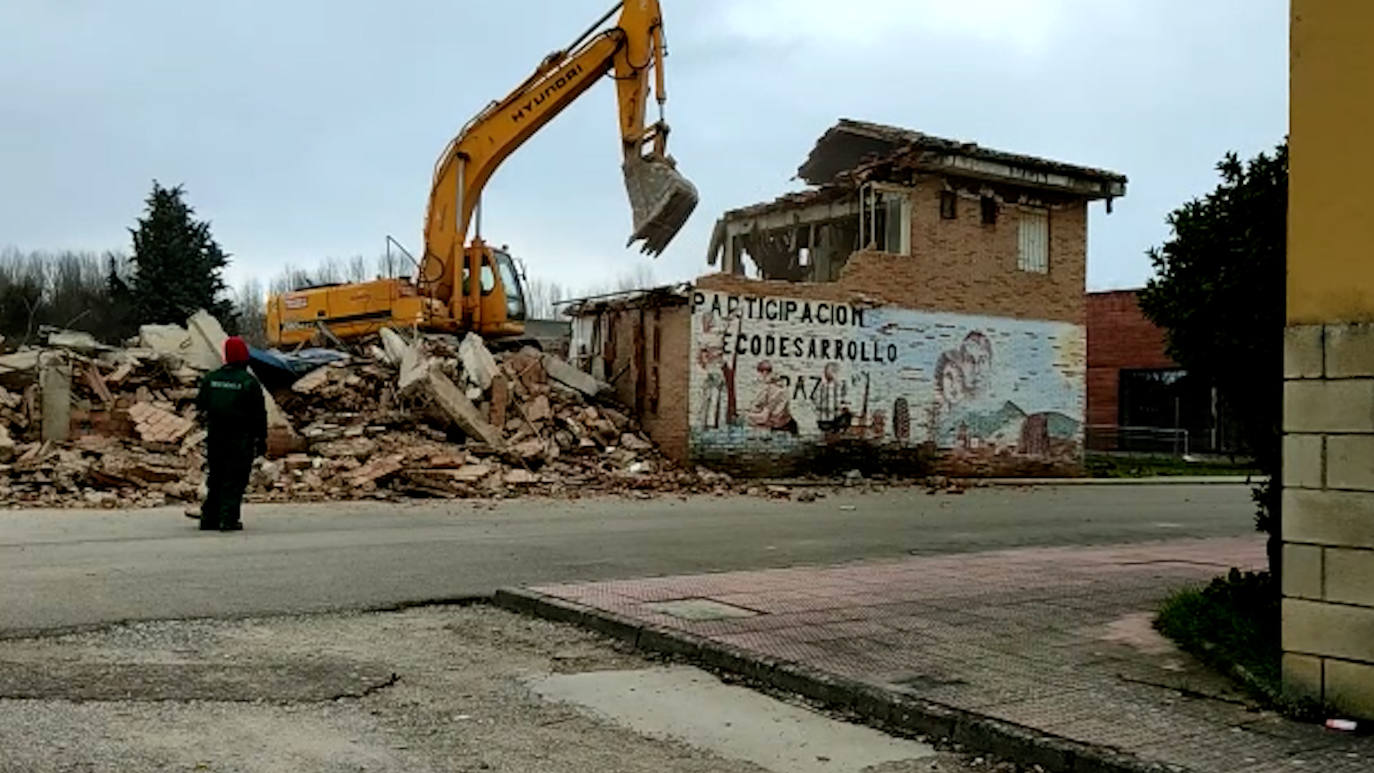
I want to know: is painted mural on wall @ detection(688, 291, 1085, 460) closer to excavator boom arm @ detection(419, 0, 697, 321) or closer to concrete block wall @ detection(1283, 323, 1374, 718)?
excavator boom arm @ detection(419, 0, 697, 321)

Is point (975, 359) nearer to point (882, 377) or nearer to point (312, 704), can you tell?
point (882, 377)

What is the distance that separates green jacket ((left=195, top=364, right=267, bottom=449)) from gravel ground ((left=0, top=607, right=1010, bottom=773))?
529 centimetres

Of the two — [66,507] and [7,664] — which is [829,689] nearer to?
[7,664]

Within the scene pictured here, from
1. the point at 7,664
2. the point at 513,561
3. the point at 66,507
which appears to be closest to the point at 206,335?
the point at 66,507

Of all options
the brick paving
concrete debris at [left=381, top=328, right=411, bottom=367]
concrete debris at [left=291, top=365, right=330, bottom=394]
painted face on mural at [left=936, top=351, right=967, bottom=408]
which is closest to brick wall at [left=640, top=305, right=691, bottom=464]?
concrete debris at [left=381, top=328, right=411, bottom=367]

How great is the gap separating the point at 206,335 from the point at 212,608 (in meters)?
15.6

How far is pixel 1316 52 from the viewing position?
5.34m

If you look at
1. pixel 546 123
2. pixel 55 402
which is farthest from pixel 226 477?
pixel 546 123

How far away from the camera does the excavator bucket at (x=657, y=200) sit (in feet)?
69.6

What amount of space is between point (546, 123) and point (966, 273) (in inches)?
363

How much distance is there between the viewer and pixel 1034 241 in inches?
1073

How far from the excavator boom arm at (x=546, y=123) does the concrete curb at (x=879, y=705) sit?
14.5 m

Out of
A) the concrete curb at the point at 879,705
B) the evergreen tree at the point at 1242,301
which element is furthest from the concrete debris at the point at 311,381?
the evergreen tree at the point at 1242,301

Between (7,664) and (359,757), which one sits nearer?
(359,757)
